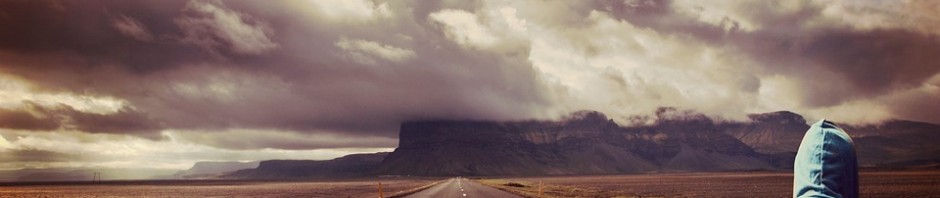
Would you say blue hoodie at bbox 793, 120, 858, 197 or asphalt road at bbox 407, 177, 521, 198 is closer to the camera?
blue hoodie at bbox 793, 120, 858, 197

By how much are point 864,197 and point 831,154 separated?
296 ft

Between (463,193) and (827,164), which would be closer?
(827,164)

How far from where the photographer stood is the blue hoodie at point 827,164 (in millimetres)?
2133

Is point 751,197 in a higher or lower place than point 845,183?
lower

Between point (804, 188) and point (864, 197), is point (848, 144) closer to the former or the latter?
point (804, 188)

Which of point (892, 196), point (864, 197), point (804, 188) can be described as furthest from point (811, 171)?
point (892, 196)

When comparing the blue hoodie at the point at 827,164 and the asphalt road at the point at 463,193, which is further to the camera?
the asphalt road at the point at 463,193

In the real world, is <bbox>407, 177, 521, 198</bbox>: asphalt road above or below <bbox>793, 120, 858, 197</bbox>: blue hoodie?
below

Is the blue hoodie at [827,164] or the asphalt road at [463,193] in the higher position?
the blue hoodie at [827,164]

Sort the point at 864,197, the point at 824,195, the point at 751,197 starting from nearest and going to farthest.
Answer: the point at 824,195 → the point at 864,197 → the point at 751,197

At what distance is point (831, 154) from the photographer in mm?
2193

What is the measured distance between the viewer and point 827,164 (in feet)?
7.23

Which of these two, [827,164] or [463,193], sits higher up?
[827,164]

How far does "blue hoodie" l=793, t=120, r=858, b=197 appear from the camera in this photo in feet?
7.00
